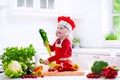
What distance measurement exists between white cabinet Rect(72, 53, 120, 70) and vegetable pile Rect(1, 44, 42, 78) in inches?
74.5

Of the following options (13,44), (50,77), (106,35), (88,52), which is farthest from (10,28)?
(50,77)

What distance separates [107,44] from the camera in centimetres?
414

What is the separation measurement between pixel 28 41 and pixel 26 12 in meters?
0.46

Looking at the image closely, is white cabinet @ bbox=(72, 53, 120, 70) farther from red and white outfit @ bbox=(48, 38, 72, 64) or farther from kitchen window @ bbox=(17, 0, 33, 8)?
red and white outfit @ bbox=(48, 38, 72, 64)

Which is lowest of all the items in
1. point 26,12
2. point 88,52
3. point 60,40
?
point 88,52

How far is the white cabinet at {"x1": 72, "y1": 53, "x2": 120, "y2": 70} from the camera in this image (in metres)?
3.33

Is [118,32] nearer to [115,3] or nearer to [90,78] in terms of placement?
[115,3]

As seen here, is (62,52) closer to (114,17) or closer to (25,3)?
(25,3)

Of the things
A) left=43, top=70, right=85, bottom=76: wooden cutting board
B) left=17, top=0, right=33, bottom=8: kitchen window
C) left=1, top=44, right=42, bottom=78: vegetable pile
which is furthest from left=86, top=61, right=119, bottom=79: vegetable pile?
left=17, top=0, right=33, bottom=8: kitchen window

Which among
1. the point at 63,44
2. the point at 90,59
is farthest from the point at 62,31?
the point at 90,59

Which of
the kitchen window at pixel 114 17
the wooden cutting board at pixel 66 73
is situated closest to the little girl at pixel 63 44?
the wooden cutting board at pixel 66 73

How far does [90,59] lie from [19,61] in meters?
2.16

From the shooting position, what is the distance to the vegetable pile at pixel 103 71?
1.50 metres

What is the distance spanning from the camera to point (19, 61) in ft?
5.30
